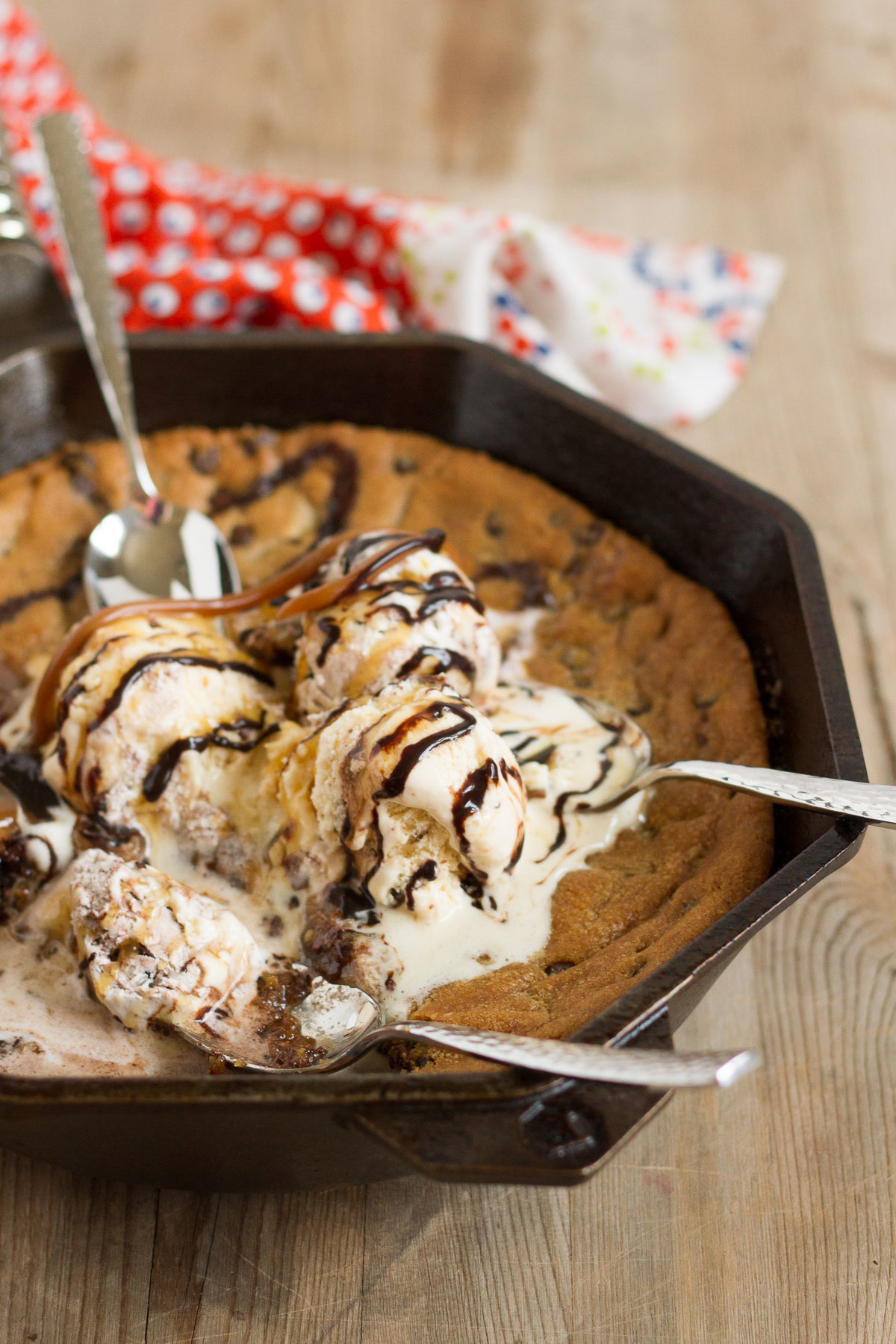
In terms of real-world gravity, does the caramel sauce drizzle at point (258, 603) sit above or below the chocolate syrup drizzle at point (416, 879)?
above

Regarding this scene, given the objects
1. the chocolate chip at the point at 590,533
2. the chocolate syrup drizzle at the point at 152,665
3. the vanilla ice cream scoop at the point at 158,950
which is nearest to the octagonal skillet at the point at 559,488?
the chocolate chip at the point at 590,533

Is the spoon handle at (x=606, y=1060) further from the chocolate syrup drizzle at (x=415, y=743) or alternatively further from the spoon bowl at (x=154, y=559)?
the spoon bowl at (x=154, y=559)

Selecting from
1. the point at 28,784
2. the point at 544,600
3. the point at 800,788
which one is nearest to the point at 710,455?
the point at 544,600

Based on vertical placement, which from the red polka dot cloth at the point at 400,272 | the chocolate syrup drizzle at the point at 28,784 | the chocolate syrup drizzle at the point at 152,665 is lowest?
the chocolate syrup drizzle at the point at 28,784

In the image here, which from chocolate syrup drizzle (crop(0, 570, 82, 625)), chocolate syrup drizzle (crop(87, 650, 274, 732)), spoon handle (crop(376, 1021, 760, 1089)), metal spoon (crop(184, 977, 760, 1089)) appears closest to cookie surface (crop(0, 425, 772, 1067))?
chocolate syrup drizzle (crop(0, 570, 82, 625))

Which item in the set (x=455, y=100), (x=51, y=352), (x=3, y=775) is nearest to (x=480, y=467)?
(x=51, y=352)

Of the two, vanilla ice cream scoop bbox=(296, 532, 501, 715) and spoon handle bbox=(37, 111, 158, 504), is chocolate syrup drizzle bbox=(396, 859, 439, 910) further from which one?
spoon handle bbox=(37, 111, 158, 504)
